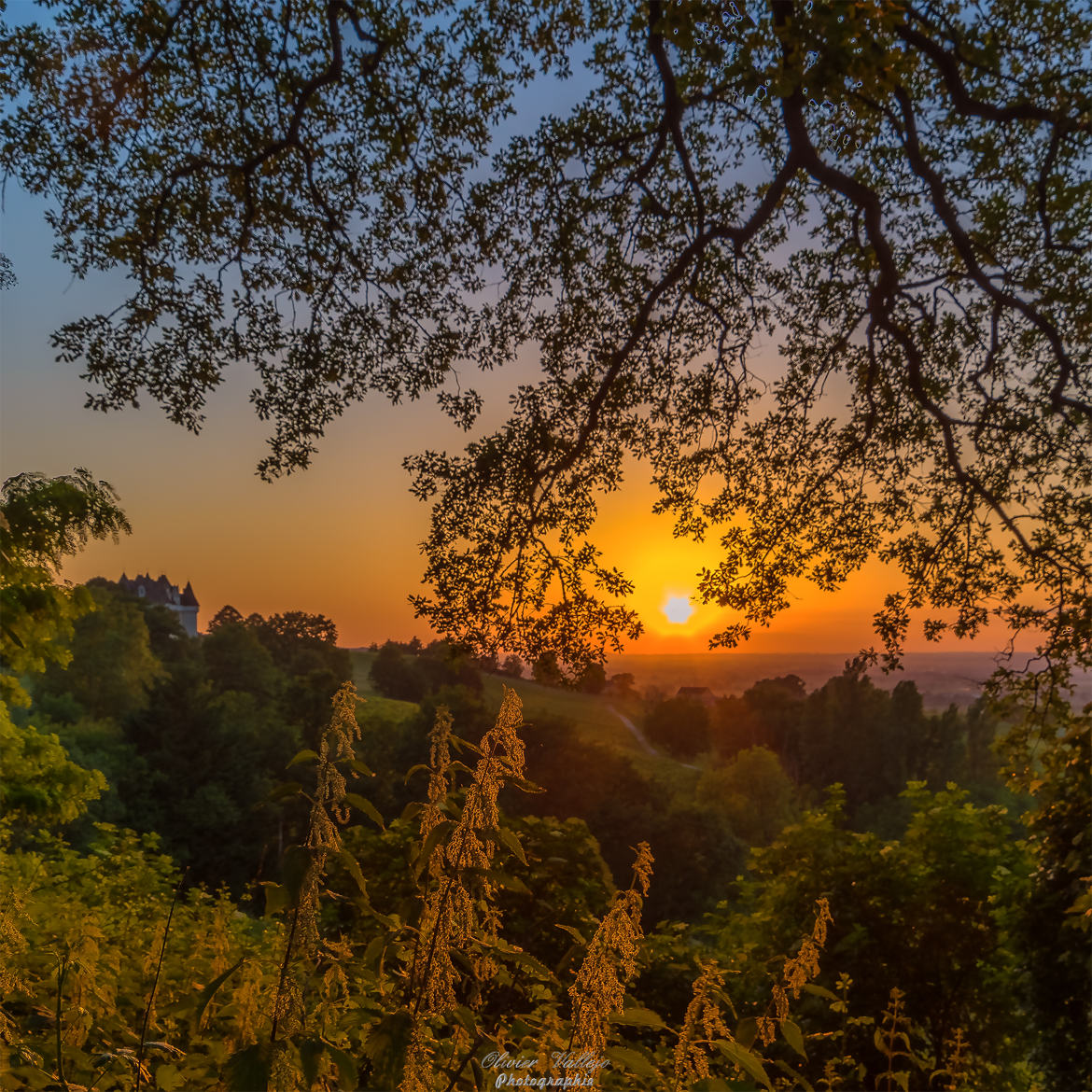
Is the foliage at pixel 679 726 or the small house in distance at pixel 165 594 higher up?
the small house in distance at pixel 165 594

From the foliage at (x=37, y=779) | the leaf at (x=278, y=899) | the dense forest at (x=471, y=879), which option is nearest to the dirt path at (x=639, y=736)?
the dense forest at (x=471, y=879)

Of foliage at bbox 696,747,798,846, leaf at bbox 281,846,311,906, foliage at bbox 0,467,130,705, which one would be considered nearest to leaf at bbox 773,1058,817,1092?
leaf at bbox 281,846,311,906

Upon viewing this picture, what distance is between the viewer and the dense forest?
1.02m

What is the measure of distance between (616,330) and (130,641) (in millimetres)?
6978

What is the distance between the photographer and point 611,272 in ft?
12.7

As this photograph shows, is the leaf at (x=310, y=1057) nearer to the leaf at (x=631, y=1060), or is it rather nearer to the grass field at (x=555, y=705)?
the leaf at (x=631, y=1060)

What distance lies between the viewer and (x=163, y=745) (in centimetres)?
1089

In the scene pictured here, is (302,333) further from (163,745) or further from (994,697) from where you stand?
(163,745)

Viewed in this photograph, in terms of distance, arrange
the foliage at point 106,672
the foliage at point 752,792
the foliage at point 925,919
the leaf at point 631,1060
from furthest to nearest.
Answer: the foliage at point 752,792 < the foliage at point 106,672 < the foliage at point 925,919 < the leaf at point 631,1060

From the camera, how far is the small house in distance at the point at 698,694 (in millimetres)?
6395

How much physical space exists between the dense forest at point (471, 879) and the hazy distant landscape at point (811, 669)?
0.27 meters

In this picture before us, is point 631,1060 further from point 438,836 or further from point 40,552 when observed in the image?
point 40,552

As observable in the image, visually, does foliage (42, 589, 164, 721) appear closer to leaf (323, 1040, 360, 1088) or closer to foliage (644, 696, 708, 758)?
foliage (644, 696, 708, 758)

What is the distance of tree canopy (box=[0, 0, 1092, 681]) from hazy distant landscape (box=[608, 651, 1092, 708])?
21 cm
